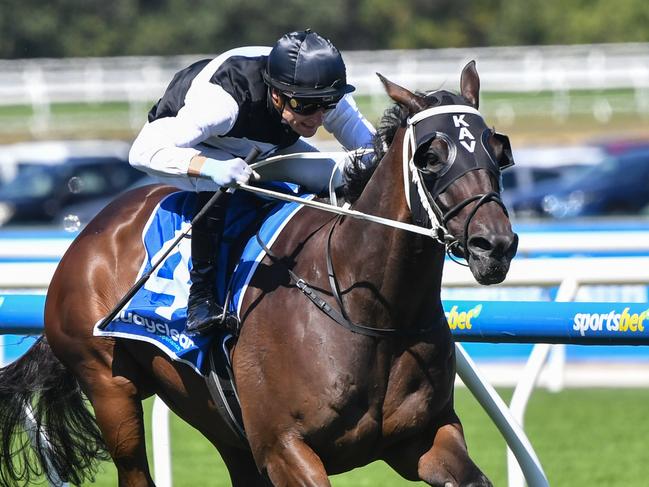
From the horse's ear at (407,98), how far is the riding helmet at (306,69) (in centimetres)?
32

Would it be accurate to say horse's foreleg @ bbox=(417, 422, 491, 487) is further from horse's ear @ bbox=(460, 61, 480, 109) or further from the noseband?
horse's ear @ bbox=(460, 61, 480, 109)

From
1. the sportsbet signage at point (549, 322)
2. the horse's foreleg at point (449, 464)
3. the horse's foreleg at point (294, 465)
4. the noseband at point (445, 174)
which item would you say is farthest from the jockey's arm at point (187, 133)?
the sportsbet signage at point (549, 322)

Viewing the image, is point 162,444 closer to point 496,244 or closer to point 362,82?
point 496,244

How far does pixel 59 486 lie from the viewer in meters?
5.11

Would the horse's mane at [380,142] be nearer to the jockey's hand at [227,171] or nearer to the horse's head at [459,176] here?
the horse's head at [459,176]

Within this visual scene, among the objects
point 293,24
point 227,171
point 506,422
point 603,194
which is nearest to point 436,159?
point 227,171

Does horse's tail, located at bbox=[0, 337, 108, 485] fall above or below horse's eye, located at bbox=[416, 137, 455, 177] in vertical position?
below

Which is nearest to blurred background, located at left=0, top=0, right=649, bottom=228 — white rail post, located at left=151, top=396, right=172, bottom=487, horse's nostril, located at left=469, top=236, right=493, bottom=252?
white rail post, located at left=151, top=396, right=172, bottom=487

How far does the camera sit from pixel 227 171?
157 inches

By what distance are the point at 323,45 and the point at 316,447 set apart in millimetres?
1246

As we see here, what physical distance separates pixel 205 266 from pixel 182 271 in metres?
0.19

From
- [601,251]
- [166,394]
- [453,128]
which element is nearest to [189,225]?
[166,394]

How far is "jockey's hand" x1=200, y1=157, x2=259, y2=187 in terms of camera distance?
399 centimetres

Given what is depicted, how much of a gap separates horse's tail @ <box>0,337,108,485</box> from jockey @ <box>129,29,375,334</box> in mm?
1097
